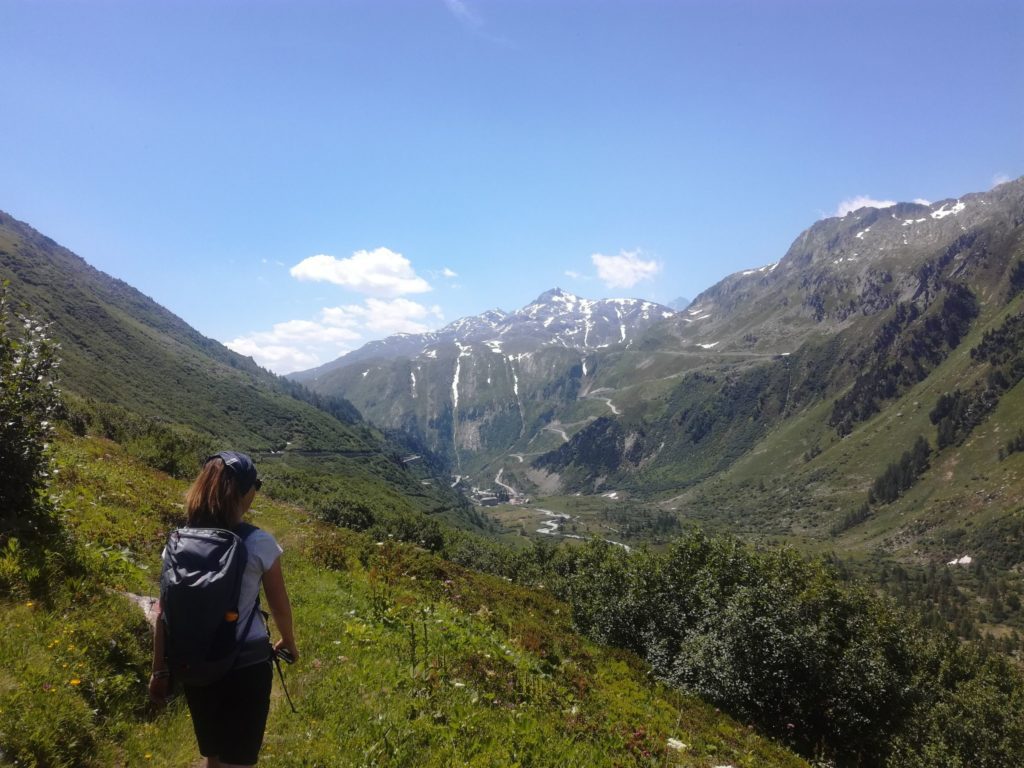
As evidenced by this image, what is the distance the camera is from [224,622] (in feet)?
17.2

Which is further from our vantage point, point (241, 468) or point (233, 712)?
point (241, 468)

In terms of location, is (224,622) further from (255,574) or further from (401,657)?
(401,657)

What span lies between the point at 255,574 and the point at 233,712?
1.50 metres

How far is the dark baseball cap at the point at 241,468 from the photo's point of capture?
6043mm

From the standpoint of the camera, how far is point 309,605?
1645 cm

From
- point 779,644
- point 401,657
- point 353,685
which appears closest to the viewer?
point 353,685

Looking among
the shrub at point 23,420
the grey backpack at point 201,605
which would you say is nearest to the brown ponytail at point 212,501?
the grey backpack at point 201,605

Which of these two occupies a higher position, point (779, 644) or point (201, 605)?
point (201, 605)

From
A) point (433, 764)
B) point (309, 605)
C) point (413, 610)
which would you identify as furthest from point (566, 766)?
point (309, 605)

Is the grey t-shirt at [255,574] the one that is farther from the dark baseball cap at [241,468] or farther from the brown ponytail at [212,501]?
the dark baseball cap at [241,468]

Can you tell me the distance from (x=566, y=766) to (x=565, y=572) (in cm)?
8486

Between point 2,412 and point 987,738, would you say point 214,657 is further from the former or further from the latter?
point 987,738

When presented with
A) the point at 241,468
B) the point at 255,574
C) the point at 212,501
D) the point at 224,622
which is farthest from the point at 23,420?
the point at 224,622

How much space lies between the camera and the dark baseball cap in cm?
604
